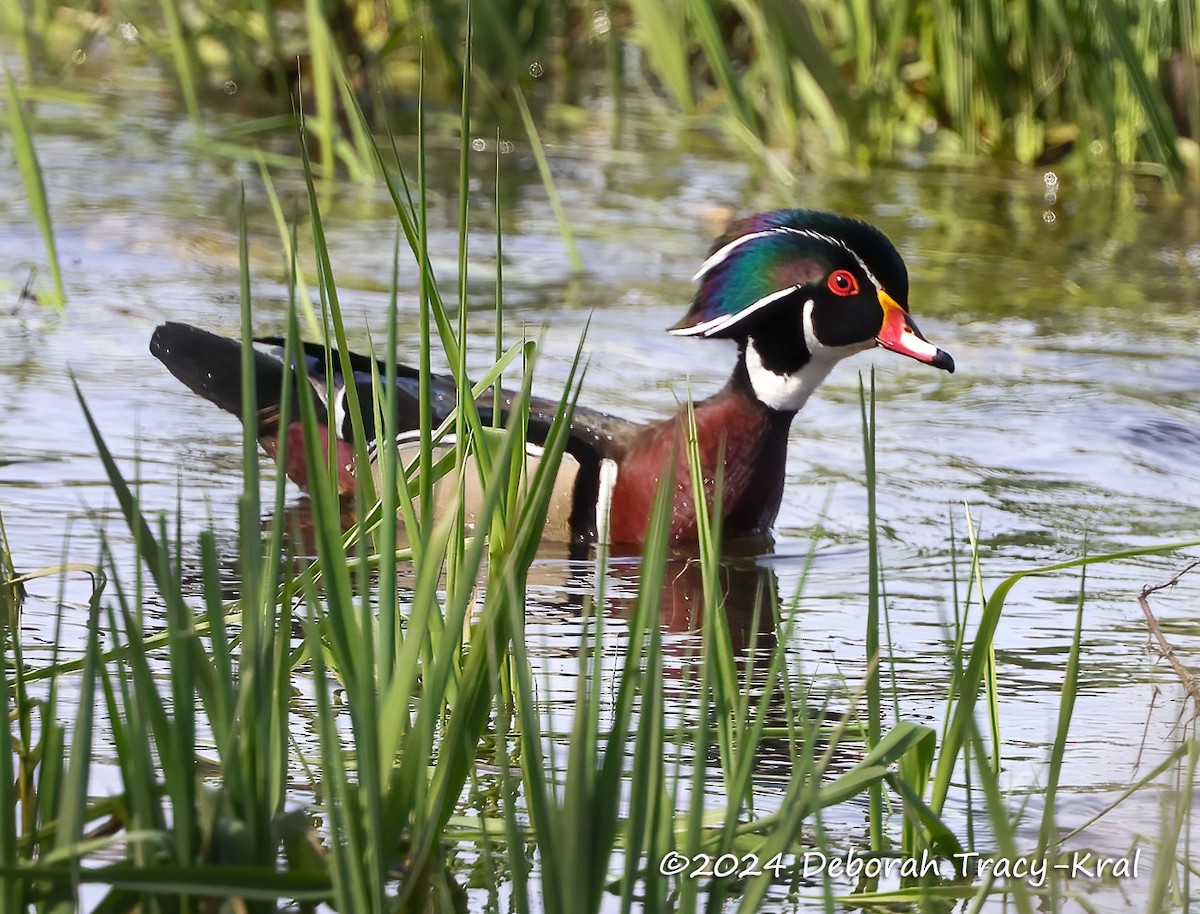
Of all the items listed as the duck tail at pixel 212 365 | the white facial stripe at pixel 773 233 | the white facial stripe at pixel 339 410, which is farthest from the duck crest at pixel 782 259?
the duck tail at pixel 212 365

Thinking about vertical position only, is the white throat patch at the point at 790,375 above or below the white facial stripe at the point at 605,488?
above

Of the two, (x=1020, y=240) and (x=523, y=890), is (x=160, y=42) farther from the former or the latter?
(x=523, y=890)

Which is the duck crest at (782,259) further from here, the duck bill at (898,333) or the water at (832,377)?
the water at (832,377)

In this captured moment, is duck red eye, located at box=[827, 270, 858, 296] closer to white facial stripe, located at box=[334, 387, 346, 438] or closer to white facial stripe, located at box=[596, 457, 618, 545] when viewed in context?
white facial stripe, located at box=[596, 457, 618, 545]

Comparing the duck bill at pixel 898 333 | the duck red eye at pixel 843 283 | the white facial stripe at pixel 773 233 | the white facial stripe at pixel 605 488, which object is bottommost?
the white facial stripe at pixel 605 488

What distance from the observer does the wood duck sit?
178 inches

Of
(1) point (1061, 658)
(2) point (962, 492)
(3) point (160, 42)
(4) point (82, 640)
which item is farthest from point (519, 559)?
(3) point (160, 42)

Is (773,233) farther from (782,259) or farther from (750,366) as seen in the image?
(750,366)

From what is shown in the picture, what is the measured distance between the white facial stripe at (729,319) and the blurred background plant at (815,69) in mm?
2211

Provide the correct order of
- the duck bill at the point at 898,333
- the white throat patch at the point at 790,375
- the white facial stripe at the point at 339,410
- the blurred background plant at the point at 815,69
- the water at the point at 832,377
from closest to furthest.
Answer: the water at the point at 832,377
the duck bill at the point at 898,333
the white throat patch at the point at 790,375
the white facial stripe at the point at 339,410
the blurred background plant at the point at 815,69

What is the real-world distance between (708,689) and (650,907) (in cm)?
21

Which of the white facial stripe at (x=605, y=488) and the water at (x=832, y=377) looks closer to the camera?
the water at (x=832, y=377)

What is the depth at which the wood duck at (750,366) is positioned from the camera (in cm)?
452

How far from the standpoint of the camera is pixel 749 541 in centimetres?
460
